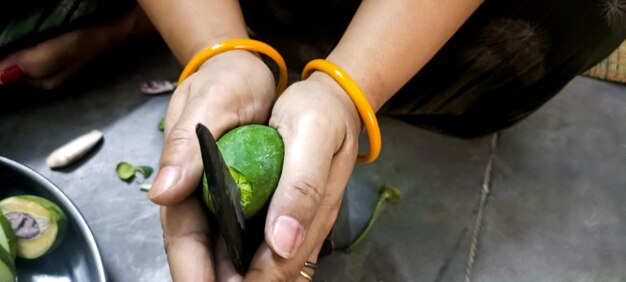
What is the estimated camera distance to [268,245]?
0.57 m

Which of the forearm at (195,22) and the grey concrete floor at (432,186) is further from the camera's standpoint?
the grey concrete floor at (432,186)

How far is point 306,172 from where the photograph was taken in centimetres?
59

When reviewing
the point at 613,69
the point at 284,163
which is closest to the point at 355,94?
the point at 284,163

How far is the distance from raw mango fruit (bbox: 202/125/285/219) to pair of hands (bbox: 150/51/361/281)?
0.02 metres

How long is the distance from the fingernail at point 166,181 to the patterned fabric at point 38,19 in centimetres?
66

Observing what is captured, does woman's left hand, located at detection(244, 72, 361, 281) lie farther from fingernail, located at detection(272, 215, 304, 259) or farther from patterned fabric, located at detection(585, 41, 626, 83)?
patterned fabric, located at detection(585, 41, 626, 83)

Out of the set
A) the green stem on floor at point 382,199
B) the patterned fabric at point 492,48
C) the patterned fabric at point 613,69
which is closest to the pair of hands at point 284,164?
the patterned fabric at point 492,48

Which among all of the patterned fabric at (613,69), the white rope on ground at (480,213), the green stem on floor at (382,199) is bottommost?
the patterned fabric at (613,69)

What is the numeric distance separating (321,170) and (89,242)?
428 millimetres

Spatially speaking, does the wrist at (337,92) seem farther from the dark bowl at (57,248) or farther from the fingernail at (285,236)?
the dark bowl at (57,248)

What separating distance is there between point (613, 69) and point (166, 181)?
3.89 ft

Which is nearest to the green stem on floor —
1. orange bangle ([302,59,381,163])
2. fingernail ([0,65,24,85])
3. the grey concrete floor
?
the grey concrete floor

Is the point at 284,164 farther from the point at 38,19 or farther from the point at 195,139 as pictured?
the point at 38,19

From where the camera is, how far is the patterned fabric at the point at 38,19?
41.7 inches
